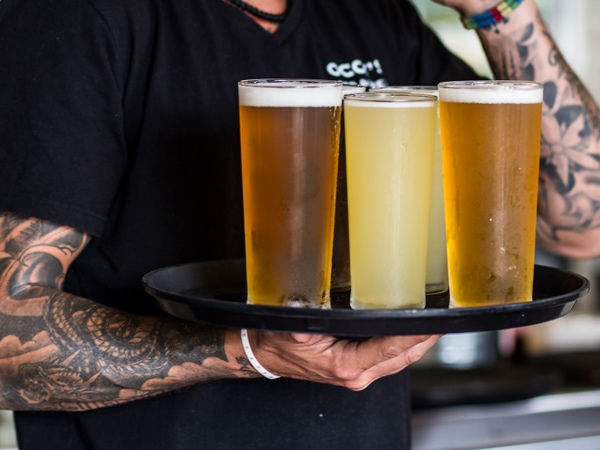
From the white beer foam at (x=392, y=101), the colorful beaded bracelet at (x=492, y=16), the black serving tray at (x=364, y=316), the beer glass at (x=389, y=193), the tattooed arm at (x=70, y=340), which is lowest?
the tattooed arm at (x=70, y=340)

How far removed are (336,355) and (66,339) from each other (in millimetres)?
378

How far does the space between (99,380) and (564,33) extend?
308cm

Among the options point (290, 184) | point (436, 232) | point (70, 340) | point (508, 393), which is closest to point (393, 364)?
point (436, 232)

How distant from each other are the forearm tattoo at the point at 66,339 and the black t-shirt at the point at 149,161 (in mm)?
50

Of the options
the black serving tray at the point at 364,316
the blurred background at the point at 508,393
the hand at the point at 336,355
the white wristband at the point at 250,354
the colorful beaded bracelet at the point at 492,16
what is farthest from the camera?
the blurred background at the point at 508,393

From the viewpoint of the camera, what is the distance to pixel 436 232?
1061mm

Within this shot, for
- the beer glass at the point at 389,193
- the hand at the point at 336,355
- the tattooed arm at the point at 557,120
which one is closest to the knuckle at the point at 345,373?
the hand at the point at 336,355

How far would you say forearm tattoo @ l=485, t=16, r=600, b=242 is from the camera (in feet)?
5.12

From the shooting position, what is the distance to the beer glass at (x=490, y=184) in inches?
36.1

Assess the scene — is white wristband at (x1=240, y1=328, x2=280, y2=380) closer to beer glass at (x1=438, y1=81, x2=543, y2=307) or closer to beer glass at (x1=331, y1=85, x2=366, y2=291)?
beer glass at (x1=331, y1=85, x2=366, y2=291)

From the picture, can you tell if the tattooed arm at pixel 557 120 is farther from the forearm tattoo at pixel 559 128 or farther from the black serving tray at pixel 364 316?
the black serving tray at pixel 364 316

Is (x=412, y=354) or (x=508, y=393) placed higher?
(x=412, y=354)

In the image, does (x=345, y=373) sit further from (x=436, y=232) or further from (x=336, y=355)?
(x=436, y=232)

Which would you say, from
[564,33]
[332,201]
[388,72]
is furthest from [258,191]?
[564,33]
